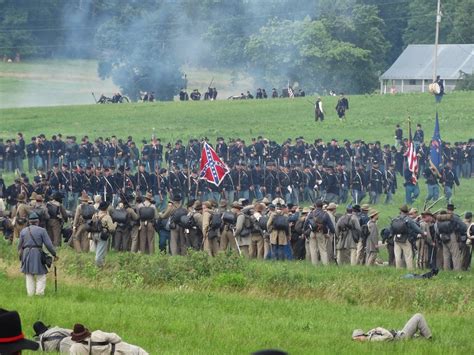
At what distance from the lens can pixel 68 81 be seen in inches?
3561

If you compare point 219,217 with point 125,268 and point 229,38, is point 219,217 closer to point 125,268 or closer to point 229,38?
point 125,268

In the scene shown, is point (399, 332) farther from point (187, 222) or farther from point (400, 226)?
point (187, 222)

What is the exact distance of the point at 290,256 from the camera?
31.8 meters

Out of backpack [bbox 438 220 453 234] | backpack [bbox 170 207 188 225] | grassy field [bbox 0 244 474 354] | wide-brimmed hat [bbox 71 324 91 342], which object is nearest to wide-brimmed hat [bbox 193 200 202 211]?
backpack [bbox 170 207 188 225]

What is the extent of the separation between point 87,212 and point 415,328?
502 inches

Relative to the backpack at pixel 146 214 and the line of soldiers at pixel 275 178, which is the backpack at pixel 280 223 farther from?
the line of soldiers at pixel 275 178

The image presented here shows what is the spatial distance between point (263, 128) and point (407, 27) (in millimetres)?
43011

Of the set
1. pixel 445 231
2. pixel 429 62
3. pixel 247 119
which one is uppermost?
pixel 429 62

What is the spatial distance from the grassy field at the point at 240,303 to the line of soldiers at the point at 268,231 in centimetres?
114

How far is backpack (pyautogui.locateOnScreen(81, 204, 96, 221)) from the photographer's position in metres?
32.1

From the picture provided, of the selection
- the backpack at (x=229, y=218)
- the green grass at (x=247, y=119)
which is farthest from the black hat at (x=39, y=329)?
the green grass at (x=247, y=119)

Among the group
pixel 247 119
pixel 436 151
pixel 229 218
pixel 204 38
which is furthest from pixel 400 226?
pixel 204 38

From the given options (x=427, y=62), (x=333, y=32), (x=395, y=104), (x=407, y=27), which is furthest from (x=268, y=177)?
(x=407, y=27)

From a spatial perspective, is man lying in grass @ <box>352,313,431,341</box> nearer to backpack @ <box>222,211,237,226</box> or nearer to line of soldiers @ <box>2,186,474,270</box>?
line of soldiers @ <box>2,186,474,270</box>
